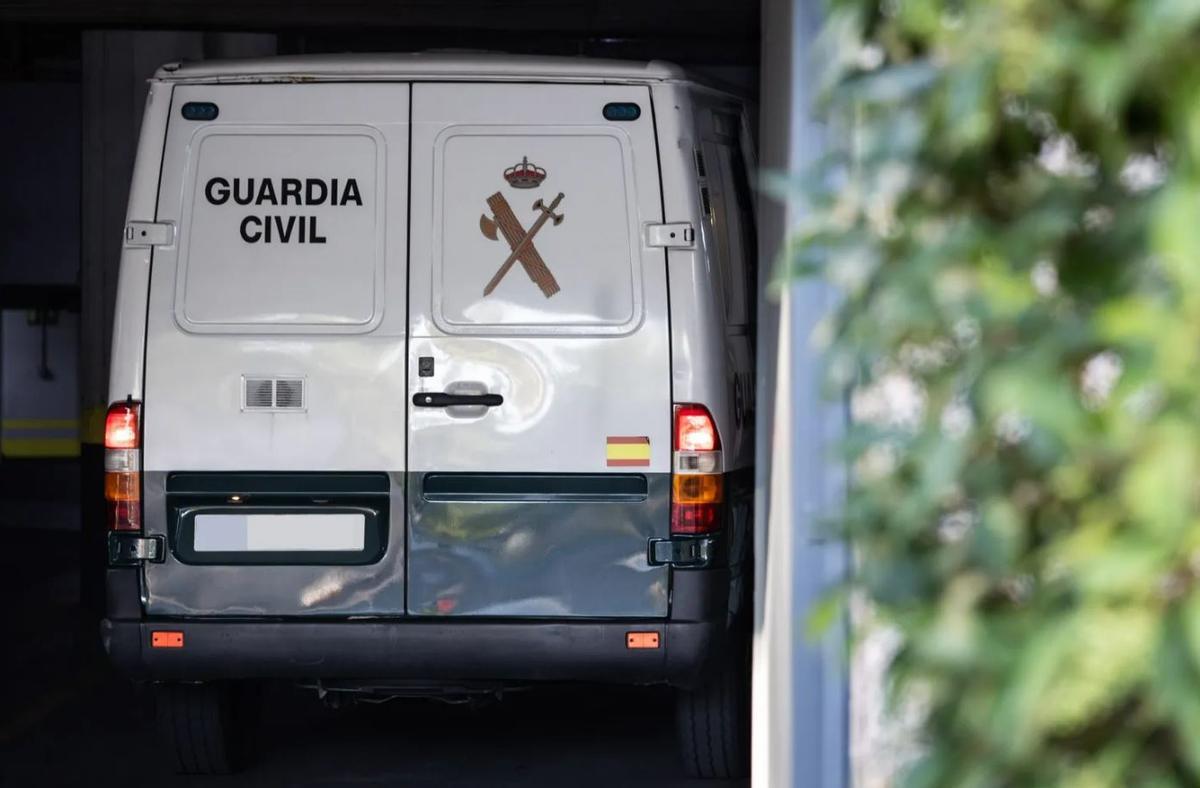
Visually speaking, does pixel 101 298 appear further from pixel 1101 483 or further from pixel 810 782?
pixel 1101 483

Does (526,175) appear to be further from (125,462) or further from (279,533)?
(125,462)

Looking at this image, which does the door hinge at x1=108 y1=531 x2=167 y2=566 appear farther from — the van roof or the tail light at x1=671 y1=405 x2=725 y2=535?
the tail light at x1=671 y1=405 x2=725 y2=535

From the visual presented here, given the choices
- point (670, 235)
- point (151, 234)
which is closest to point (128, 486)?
point (151, 234)

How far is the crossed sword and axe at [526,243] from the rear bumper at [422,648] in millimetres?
1106

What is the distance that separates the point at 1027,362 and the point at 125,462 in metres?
4.64

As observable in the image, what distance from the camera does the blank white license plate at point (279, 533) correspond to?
226 inches

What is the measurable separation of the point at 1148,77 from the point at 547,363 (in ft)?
14.1

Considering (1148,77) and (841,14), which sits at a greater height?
(841,14)

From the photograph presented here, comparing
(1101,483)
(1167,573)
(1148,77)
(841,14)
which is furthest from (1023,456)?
(841,14)

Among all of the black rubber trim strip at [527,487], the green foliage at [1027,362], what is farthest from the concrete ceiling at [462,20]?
the green foliage at [1027,362]

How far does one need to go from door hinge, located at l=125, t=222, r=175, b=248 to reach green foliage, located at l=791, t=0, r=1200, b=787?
4198 mm

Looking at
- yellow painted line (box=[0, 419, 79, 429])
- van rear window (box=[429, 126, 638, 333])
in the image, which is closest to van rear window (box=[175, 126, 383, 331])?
van rear window (box=[429, 126, 638, 333])

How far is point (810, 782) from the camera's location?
402cm

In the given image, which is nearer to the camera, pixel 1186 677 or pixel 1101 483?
pixel 1186 677
